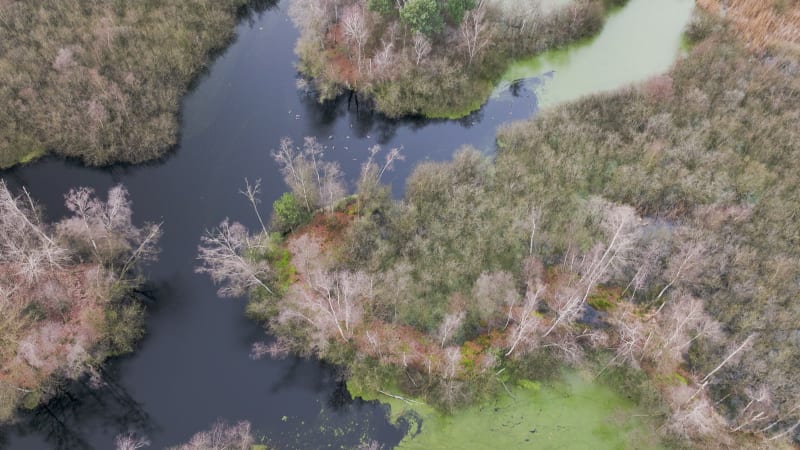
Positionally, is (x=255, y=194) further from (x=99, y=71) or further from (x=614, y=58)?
(x=614, y=58)

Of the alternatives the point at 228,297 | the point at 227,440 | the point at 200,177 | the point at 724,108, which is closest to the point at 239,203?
the point at 200,177

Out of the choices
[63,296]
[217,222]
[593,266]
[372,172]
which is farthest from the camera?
[372,172]

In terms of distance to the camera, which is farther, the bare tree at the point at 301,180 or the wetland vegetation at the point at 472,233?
the bare tree at the point at 301,180

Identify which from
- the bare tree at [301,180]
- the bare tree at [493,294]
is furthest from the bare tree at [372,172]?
the bare tree at [493,294]

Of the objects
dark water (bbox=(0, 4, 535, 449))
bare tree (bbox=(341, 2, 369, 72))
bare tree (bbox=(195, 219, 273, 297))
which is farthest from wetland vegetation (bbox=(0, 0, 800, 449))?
dark water (bbox=(0, 4, 535, 449))

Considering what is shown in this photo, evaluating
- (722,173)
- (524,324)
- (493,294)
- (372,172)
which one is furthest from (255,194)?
(722,173)

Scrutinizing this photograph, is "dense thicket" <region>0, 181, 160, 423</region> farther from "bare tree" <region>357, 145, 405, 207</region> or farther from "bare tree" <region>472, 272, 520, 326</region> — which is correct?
"bare tree" <region>472, 272, 520, 326</region>

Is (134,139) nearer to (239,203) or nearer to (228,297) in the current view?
(239,203)

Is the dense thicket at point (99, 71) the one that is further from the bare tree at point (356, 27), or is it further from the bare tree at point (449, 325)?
the bare tree at point (449, 325)
